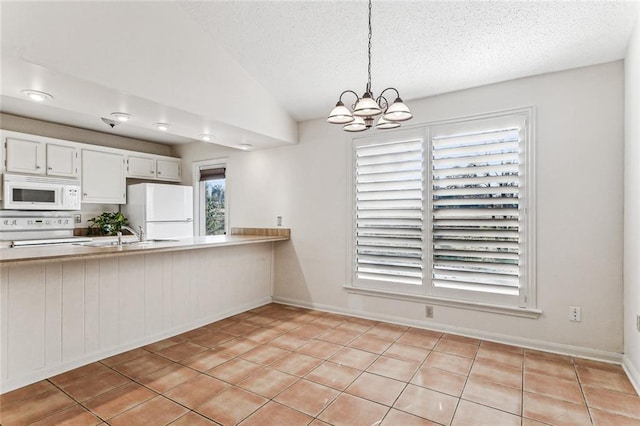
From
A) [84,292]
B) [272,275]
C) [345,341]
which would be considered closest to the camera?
[84,292]

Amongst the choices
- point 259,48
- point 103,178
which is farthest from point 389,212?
point 103,178

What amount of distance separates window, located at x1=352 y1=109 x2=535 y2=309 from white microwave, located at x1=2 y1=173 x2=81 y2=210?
3706mm

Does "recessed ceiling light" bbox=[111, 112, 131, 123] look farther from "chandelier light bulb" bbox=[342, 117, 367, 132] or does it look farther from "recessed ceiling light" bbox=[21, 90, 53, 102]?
"chandelier light bulb" bbox=[342, 117, 367, 132]

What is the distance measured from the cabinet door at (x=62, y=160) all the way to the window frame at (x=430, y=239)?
365 centimetres

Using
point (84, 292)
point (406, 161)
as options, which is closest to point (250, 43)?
point (406, 161)

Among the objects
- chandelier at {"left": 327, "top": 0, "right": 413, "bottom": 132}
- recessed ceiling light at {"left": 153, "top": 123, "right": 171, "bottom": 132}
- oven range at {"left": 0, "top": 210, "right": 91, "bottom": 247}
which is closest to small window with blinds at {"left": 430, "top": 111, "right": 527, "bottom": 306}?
chandelier at {"left": 327, "top": 0, "right": 413, "bottom": 132}

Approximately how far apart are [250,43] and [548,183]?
287cm

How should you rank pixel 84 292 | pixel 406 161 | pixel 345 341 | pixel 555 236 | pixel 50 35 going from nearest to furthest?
pixel 50 35 < pixel 84 292 < pixel 555 236 < pixel 345 341 < pixel 406 161

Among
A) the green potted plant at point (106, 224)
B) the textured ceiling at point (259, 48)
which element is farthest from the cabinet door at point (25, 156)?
the textured ceiling at point (259, 48)

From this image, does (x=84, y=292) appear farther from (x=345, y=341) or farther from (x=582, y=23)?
(x=582, y=23)

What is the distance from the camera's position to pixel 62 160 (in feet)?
14.5

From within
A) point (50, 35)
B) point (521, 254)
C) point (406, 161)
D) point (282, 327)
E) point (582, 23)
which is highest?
point (582, 23)

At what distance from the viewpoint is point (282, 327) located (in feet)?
12.0

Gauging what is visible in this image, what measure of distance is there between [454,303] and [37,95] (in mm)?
3929
